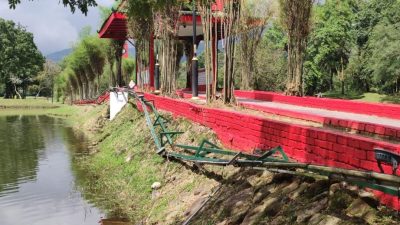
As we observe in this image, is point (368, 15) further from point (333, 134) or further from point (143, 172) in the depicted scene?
point (333, 134)

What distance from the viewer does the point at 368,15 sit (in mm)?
50906

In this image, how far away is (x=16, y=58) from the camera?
9819 cm

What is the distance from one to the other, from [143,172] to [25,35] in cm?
9833

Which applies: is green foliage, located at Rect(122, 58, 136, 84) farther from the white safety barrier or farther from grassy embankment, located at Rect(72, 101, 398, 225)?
grassy embankment, located at Rect(72, 101, 398, 225)

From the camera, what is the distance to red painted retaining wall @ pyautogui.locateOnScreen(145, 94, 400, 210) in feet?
19.5

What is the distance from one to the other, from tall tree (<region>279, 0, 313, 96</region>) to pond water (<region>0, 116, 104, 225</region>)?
9.24 meters

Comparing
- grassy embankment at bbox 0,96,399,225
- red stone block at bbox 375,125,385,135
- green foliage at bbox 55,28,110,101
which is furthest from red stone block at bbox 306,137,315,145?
green foliage at bbox 55,28,110,101

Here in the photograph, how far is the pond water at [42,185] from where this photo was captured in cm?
1211

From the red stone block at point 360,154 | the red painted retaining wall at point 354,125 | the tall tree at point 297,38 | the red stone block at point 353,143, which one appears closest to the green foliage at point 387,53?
the tall tree at point 297,38

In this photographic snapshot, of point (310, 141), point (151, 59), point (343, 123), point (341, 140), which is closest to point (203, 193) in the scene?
point (310, 141)

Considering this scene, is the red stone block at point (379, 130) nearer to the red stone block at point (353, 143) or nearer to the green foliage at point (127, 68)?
the red stone block at point (353, 143)

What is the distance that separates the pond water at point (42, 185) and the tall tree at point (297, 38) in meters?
9.24

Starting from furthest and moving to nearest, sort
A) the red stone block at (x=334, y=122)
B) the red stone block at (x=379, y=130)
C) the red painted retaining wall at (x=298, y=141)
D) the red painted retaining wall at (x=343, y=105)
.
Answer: the red painted retaining wall at (x=343, y=105), the red stone block at (x=334, y=122), the red stone block at (x=379, y=130), the red painted retaining wall at (x=298, y=141)

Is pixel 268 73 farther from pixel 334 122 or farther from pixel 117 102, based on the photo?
pixel 334 122
